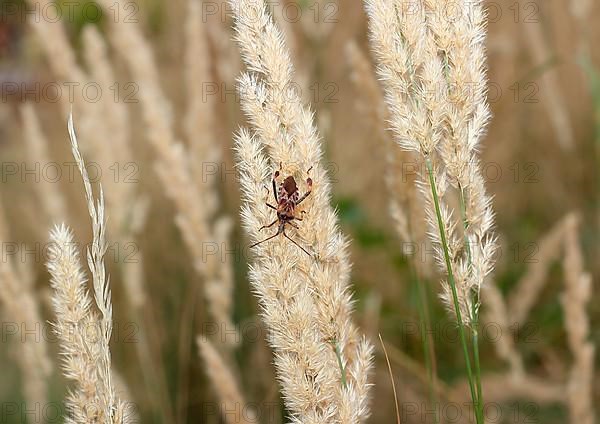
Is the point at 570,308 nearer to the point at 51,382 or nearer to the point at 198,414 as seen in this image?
the point at 198,414

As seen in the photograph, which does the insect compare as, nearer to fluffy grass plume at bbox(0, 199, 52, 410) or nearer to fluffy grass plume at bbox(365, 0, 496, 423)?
fluffy grass plume at bbox(365, 0, 496, 423)

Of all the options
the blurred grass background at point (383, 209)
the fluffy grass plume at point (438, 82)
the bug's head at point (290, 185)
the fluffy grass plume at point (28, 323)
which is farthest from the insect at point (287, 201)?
the blurred grass background at point (383, 209)

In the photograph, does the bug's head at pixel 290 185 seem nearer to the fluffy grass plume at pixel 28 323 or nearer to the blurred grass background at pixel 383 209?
the fluffy grass plume at pixel 28 323

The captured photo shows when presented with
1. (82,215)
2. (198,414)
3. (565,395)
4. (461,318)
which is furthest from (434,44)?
(82,215)

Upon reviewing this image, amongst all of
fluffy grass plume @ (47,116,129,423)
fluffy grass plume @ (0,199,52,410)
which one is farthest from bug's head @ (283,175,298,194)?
fluffy grass plume @ (0,199,52,410)

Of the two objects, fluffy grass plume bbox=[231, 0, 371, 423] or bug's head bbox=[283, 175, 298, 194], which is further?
bug's head bbox=[283, 175, 298, 194]
